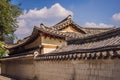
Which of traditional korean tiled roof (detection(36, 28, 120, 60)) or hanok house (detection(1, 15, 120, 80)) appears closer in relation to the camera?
traditional korean tiled roof (detection(36, 28, 120, 60))

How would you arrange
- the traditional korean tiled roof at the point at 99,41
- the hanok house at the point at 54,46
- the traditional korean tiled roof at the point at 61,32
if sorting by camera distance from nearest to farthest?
the traditional korean tiled roof at the point at 99,41 < the hanok house at the point at 54,46 < the traditional korean tiled roof at the point at 61,32

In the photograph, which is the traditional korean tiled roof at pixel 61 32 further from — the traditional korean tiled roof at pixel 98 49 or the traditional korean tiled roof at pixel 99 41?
the traditional korean tiled roof at pixel 98 49

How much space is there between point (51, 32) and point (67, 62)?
8.57 metres

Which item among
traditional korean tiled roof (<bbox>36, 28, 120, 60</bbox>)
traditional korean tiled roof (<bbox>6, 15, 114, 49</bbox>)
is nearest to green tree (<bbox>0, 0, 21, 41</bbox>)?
traditional korean tiled roof (<bbox>6, 15, 114, 49</bbox>)

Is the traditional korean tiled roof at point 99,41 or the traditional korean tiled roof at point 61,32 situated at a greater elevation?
the traditional korean tiled roof at point 61,32

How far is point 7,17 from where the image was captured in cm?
2447

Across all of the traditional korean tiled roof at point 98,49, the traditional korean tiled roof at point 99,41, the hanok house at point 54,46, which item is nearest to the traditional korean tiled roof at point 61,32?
the hanok house at point 54,46

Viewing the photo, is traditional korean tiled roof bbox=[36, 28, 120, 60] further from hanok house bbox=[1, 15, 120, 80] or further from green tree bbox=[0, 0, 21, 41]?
green tree bbox=[0, 0, 21, 41]

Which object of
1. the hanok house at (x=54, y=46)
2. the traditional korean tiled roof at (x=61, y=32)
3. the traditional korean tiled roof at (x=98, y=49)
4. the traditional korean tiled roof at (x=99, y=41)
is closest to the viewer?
the traditional korean tiled roof at (x=98, y=49)

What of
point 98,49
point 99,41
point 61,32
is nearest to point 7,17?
point 61,32

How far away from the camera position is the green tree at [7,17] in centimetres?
2398

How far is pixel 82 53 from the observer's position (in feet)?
42.0

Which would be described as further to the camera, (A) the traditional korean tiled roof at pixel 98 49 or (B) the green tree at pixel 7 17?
(B) the green tree at pixel 7 17

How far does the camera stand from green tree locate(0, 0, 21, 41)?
24.0 m
